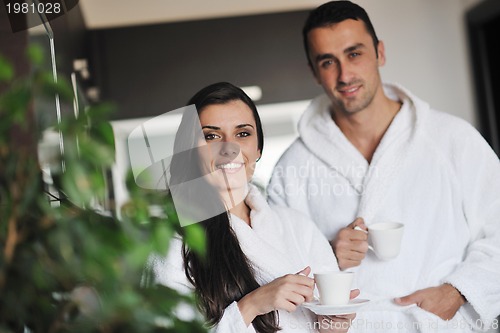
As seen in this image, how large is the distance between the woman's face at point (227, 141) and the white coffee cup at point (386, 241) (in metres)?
0.23

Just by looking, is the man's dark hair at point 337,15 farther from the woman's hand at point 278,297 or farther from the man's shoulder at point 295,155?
the woman's hand at point 278,297

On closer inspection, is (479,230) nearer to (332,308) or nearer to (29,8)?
(332,308)

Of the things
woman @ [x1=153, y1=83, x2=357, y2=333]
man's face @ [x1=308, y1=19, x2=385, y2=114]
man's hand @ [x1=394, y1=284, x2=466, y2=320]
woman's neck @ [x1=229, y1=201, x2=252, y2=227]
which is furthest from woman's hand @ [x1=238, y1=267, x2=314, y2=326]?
man's face @ [x1=308, y1=19, x2=385, y2=114]

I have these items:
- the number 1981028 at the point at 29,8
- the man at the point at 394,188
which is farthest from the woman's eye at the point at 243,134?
the number 1981028 at the point at 29,8

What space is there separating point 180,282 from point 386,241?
0.34 meters

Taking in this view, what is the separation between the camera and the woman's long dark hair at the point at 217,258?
3.27 ft

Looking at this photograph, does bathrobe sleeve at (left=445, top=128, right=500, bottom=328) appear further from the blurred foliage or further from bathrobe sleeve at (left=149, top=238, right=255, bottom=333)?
the blurred foliage

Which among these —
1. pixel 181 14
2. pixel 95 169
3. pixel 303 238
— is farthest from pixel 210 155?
pixel 181 14

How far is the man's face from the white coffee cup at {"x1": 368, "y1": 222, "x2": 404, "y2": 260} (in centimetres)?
23

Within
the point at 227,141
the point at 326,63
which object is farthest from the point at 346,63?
A: the point at 227,141

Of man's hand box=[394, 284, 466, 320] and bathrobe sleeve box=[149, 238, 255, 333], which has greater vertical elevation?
bathrobe sleeve box=[149, 238, 255, 333]

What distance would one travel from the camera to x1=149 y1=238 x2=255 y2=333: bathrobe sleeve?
963mm

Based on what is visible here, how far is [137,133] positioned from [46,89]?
0.96 meters

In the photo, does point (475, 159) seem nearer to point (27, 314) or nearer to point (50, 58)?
point (50, 58)
